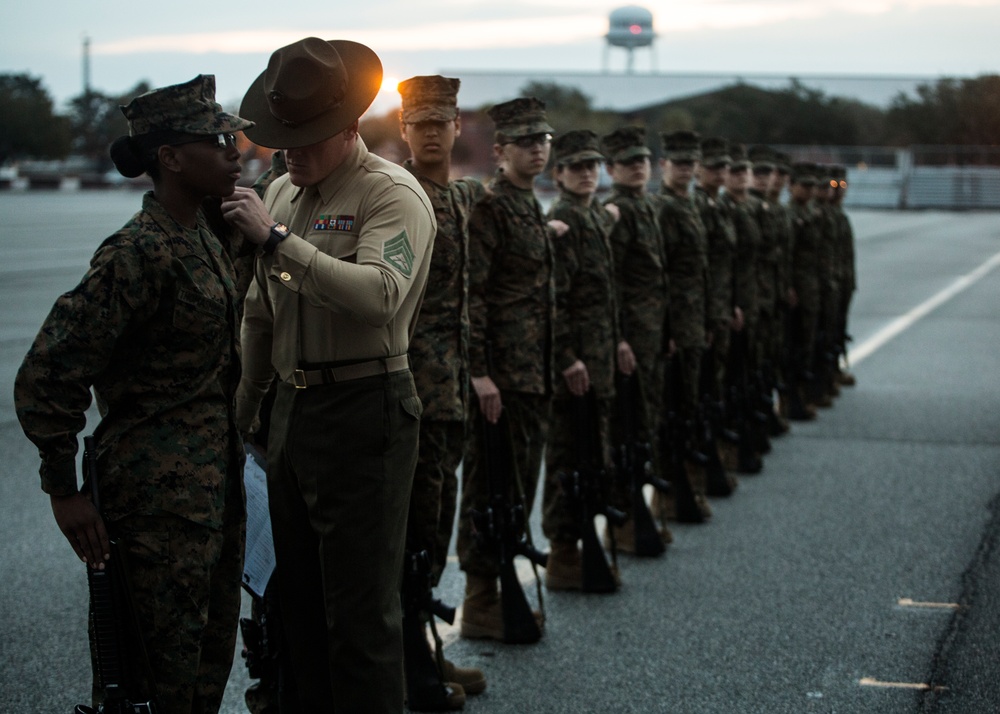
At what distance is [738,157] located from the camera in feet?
30.1

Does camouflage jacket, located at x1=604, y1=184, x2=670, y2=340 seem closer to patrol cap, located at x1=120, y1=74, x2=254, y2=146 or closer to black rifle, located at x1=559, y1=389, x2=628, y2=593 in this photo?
black rifle, located at x1=559, y1=389, x2=628, y2=593

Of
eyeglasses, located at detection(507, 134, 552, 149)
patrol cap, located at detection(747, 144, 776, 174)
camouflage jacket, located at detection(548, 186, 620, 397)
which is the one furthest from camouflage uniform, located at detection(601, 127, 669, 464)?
patrol cap, located at detection(747, 144, 776, 174)

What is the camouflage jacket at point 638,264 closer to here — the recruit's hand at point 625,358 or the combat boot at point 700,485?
the recruit's hand at point 625,358

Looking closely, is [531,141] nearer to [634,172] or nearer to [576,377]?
Result: [576,377]

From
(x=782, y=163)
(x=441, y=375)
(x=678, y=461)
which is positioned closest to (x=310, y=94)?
(x=441, y=375)

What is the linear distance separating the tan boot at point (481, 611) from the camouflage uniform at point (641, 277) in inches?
64.1

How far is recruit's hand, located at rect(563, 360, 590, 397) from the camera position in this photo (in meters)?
6.04

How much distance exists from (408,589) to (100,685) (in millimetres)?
1388

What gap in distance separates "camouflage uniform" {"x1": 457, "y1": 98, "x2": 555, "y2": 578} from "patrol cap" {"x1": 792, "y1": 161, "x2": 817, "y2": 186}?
235 inches

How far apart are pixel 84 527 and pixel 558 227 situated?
124 inches

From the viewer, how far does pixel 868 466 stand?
892cm

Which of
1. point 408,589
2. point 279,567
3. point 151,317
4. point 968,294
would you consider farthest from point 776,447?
point 968,294

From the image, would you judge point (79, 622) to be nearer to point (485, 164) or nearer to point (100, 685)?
point (100, 685)

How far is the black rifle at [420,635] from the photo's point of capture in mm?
4535
